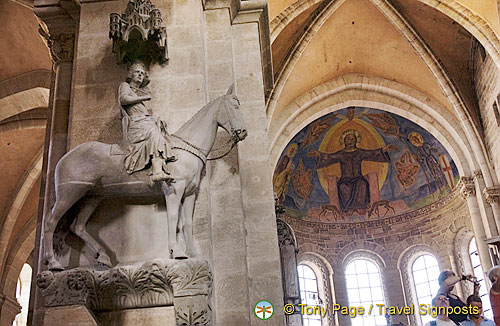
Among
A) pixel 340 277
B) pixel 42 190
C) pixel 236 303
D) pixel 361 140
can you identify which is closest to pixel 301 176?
pixel 361 140

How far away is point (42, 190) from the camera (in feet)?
19.7

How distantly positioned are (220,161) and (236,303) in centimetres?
121

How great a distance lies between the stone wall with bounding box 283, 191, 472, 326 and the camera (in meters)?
15.9

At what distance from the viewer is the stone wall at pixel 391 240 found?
1591 centimetres

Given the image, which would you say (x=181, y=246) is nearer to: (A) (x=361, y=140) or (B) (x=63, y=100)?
(B) (x=63, y=100)

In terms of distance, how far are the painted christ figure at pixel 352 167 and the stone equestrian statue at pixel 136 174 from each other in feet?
46.3

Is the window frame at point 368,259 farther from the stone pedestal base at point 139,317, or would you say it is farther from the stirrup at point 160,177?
the stirrup at point 160,177

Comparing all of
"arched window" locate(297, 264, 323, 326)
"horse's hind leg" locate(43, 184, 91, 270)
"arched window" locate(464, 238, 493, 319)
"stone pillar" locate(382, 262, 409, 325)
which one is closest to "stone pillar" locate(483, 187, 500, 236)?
Result: "arched window" locate(464, 238, 493, 319)

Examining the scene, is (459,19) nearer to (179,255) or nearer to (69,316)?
(179,255)

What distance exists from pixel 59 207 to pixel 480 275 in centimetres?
1365

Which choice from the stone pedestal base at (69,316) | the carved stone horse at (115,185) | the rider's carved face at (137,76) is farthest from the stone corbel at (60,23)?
the stone pedestal base at (69,316)

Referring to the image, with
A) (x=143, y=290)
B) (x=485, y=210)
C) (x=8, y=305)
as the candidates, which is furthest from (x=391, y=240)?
(x=143, y=290)

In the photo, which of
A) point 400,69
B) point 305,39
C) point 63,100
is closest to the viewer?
point 63,100

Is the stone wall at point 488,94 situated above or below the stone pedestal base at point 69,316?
above
